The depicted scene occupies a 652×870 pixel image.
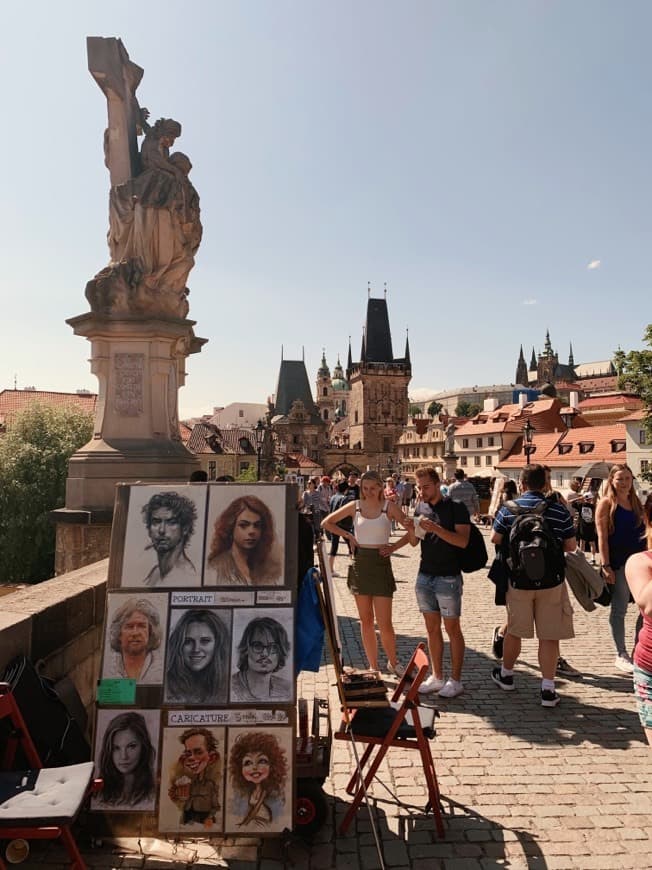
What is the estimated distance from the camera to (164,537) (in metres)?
3.23

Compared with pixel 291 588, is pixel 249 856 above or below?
below

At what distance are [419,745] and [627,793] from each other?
4.68 ft

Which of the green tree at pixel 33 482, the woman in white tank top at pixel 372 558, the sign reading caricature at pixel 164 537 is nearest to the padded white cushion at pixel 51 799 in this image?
the sign reading caricature at pixel 164 537

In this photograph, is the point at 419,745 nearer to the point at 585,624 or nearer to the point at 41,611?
the point at 41,611

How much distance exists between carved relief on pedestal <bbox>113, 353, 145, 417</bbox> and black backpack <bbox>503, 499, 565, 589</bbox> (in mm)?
5802

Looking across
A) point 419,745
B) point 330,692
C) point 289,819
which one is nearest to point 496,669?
point 330,692

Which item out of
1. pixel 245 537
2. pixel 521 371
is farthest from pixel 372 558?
pixel 521 371

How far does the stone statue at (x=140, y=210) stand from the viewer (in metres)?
8.90

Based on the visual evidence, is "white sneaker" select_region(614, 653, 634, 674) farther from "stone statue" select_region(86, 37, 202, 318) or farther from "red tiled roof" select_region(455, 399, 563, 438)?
"red tiled roof" select_region(455, 399, 563, 438)

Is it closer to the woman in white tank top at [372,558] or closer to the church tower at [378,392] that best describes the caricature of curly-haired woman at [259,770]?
the woman in white tank top at [372,558]

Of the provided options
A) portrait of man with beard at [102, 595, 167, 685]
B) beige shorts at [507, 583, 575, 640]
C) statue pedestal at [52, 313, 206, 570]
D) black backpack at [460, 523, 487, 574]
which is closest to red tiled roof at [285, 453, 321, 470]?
statue pedestal at [52, 313, 206, 570]

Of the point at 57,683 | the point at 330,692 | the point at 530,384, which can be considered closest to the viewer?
the point at 57,683

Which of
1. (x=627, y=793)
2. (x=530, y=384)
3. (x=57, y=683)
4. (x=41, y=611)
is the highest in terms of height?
(x=530, y=384)

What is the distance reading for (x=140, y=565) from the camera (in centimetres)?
318
